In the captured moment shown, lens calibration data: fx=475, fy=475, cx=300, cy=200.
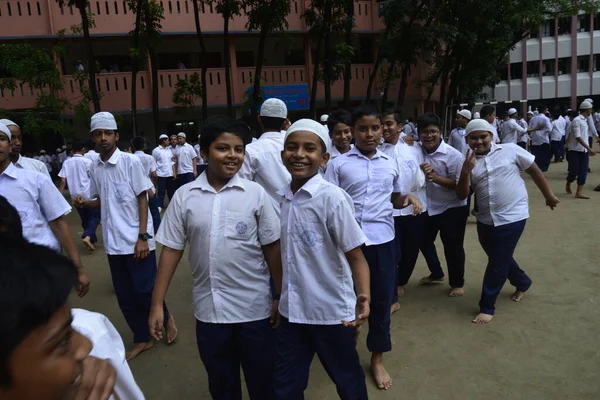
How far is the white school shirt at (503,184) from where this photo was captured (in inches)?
152

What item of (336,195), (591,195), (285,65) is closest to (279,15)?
(285,65)

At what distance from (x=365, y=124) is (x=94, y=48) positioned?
17.3m

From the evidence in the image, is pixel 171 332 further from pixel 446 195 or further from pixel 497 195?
pixel 497 195

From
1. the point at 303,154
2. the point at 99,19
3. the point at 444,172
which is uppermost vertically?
the point at 99,19

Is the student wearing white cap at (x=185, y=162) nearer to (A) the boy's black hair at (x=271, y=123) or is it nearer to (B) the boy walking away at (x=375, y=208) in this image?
(A) the boy's black hair at (x=271, y=123)

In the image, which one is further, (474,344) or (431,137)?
(431,137)

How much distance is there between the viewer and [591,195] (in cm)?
877

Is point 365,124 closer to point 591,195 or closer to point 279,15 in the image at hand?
point 591,195

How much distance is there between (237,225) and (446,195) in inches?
106

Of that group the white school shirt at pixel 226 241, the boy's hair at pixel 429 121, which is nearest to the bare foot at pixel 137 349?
the white school shirt at pixel 226 241

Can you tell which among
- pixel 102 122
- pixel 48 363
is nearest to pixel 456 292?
pixel 102 122

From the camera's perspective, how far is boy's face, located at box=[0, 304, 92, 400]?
32.4 inches

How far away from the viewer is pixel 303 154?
2338 millimetres

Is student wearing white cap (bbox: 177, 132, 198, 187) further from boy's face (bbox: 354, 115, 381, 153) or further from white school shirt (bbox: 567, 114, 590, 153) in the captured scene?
boy's face (bbox: 354, 115, 381, 153)
